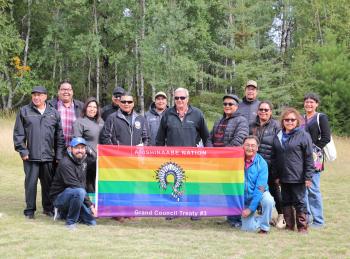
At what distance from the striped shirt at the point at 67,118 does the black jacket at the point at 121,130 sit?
2.25 feet

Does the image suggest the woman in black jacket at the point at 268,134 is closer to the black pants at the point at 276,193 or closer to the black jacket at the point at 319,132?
the black pants at the point at 276,193

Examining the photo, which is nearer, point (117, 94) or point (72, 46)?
point (117, 94)

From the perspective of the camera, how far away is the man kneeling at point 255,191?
6.86m

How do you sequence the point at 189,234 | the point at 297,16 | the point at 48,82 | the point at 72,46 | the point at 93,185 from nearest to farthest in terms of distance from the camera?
1. the point at 189,234
2. the point at 93,185
3. the point at 72,46
4. the point at 48,82
5. the point at 297,16

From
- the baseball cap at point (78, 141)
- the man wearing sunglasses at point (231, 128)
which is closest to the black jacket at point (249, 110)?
the man wearing sunglasses at point (231, 128)

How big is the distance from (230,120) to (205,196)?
1158mm

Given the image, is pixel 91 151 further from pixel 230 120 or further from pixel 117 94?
pixel 230 120

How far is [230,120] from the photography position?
290 inches

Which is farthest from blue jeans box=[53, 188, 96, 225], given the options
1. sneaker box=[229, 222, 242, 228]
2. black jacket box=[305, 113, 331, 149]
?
black jacket box=[305, 113, 331, 149]

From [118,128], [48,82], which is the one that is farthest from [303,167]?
[48,82]

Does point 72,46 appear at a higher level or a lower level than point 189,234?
higher

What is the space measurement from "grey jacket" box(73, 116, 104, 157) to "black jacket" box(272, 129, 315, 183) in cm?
276

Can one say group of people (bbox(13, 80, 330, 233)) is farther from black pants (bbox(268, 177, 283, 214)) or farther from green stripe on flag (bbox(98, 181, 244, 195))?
green stripe on flag (bbox(98, 181, 244, 195))

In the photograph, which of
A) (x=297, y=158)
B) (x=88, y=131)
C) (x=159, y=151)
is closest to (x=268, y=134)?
(x=297, y=158)
